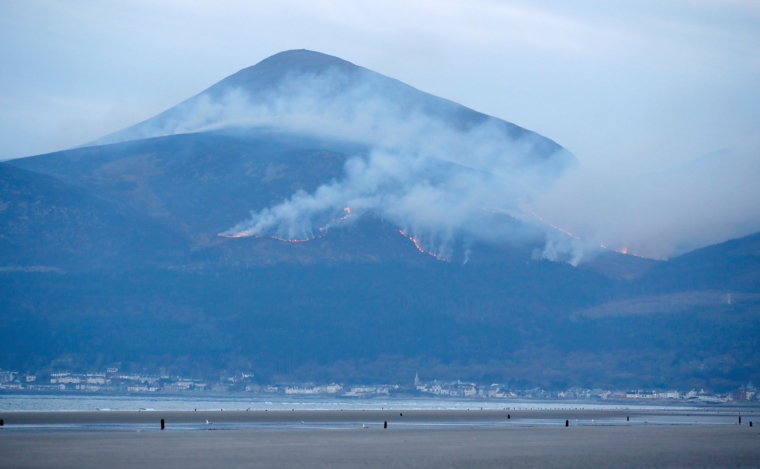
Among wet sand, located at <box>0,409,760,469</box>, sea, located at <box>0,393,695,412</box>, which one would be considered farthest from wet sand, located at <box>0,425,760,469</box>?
sea, located at <box>0,393,695,412</box>

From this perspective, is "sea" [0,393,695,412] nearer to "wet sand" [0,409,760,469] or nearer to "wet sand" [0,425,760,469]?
"wet sand" [0,409,760,469]

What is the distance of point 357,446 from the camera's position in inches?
1983

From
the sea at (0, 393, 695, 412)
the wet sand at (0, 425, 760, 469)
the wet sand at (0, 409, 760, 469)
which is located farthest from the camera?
the sea at (0, 393, 695, 412)

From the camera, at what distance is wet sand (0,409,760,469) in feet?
134

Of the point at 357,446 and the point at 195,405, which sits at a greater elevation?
the point at 357,446

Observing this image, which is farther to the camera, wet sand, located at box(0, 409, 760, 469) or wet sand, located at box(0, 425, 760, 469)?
wet sand, located at box(0, 409, 760, 469)

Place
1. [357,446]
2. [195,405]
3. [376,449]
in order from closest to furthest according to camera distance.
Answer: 1. [376,449]
2. [357,446]
3. [195,405]

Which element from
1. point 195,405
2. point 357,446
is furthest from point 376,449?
point 195,405

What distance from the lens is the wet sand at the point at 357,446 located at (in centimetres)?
4097

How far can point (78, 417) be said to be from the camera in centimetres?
8356

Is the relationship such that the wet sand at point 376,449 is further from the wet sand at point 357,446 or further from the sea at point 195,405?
the sea at point 195,405

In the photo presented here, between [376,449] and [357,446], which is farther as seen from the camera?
[357,446]

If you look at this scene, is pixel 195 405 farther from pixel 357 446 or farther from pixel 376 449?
pixel 376 449

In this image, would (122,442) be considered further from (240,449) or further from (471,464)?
(471,464)
